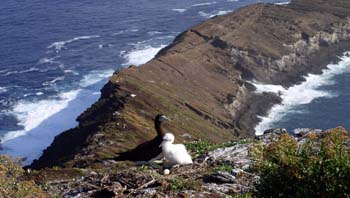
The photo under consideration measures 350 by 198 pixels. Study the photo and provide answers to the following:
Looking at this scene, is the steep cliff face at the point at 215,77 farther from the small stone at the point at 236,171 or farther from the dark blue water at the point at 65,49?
the small stone at the point at 236,171

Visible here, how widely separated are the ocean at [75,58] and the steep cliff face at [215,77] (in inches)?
220

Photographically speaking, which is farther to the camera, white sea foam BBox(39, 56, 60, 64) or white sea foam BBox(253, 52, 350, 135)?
white sea foam BBox(39, 56, 60, 64)

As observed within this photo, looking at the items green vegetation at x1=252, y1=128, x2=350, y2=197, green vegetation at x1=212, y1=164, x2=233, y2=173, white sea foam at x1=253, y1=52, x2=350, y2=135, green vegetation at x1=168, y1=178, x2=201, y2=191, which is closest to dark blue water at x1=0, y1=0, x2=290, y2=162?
white sea foam at x1=253, y1=52, x2=350, y2=135

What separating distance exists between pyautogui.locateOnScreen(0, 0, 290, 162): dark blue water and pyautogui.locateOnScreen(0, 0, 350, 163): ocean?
0.49 ft

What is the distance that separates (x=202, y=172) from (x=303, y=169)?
6704 mm

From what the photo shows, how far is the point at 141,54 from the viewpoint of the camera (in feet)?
396

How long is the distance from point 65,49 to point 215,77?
35.3 m

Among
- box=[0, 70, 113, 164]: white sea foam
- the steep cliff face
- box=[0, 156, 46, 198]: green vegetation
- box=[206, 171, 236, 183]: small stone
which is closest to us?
box=[0, 156, 46, 198]: green vegetation

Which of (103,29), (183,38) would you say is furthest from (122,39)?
(183,38)

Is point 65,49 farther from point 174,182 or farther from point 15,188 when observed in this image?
point 15,188

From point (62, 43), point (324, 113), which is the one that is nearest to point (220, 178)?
point (324, 113)

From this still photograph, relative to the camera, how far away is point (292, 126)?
3524 inches

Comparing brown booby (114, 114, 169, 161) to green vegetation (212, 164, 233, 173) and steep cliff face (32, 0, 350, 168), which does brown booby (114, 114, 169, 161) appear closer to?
green vegetation (212, 164, 233, 173)

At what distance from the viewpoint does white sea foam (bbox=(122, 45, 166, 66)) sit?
117375 mm
